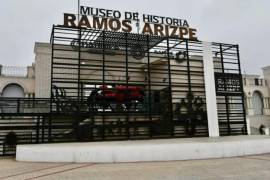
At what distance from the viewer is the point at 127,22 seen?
575 inches

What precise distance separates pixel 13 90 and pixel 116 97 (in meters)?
9.91

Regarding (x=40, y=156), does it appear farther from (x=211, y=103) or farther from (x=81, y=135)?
(x=211, y=103)

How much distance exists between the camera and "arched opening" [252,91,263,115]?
29.2 m

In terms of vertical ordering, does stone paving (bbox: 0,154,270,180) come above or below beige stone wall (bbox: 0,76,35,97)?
below

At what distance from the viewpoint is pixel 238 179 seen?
5.81m

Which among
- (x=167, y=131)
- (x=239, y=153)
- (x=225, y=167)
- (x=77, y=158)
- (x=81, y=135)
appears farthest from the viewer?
(x=167, y=131)

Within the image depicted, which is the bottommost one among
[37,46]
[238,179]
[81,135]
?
[238,179]

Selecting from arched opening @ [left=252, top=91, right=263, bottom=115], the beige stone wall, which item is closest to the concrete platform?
the beige stone wall

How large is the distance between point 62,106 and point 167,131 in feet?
16.7

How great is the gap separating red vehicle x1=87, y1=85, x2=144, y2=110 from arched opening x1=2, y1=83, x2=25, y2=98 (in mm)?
8709

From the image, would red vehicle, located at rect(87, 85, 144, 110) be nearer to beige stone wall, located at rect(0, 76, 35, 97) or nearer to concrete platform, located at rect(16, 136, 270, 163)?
concrete platform, located at rect(16, 136, 270, 163)

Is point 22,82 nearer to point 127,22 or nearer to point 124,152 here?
point 127,22

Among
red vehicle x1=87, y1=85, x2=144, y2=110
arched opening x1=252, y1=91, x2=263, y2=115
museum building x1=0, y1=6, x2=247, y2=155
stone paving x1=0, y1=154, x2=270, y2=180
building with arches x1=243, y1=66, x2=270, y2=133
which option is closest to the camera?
stone paving x1=0, y1=154, x2=270, y2=180

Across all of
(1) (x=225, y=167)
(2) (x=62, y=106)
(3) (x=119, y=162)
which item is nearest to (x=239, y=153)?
(1) (x=225, y=167)
